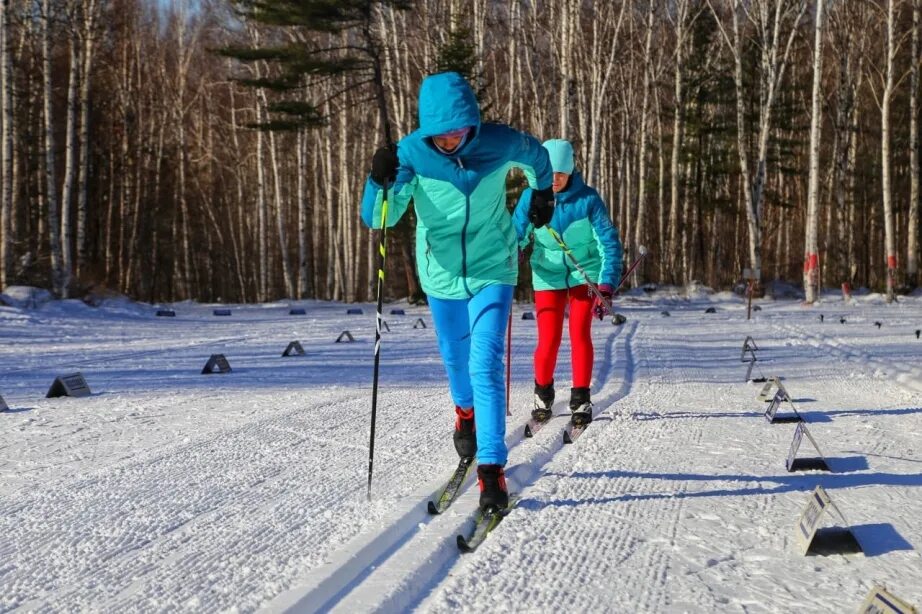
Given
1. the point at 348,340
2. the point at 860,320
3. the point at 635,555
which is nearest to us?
the point at 635,555

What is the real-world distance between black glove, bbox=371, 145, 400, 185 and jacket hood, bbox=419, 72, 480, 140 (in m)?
0.20

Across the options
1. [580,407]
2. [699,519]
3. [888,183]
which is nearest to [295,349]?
[580,407]

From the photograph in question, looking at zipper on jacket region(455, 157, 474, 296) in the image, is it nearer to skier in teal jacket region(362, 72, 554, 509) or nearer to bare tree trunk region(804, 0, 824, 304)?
skier in teal jacket region(362, 72, 554, 509)

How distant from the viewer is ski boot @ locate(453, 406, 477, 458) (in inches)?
171

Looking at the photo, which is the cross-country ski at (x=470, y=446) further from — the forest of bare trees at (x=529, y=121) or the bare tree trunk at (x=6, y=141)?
the forest of bare trees at (x=529, y=121)

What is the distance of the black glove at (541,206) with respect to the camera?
177 inches

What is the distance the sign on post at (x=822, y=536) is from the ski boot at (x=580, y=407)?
2597 millimetres

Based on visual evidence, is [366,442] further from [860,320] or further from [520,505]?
[860,320]

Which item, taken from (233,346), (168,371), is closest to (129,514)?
(168,371)

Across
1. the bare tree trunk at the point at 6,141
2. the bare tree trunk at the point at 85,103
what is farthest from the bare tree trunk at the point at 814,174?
the bare tree trunk at the point at 85,103

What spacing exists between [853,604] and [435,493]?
1.87m

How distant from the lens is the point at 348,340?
1304cm

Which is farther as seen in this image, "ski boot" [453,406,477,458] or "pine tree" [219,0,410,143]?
"pine tree" [219,0,410,143]

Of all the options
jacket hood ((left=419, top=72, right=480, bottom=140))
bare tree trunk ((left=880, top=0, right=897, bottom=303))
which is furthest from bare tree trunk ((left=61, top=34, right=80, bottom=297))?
bare tree trunk ((left=880, top=0, right=897, bottom=303))
